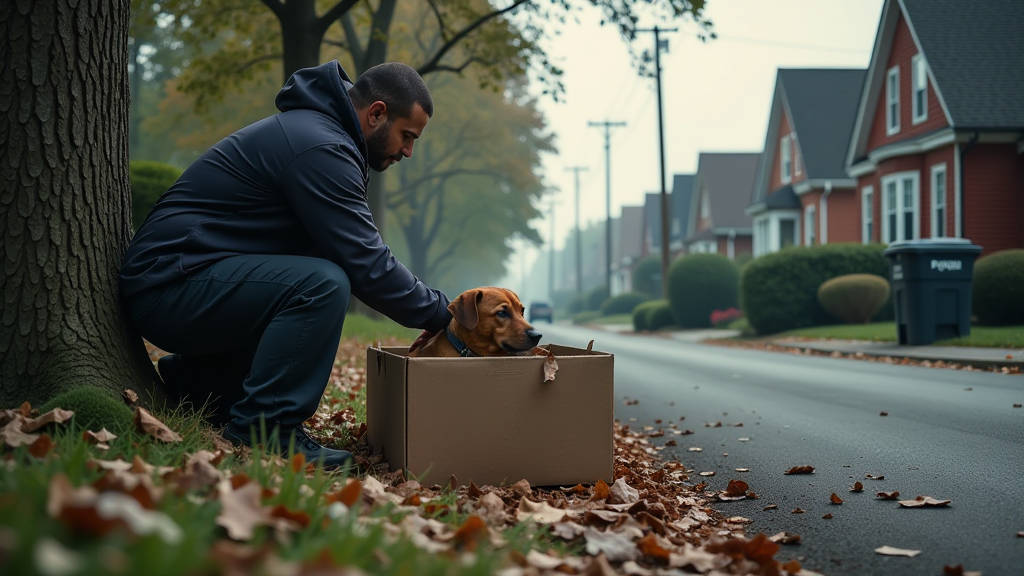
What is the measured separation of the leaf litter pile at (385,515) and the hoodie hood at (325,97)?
1.56 metres

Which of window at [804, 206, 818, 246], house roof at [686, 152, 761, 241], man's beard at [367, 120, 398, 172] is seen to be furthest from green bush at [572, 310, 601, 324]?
man's beard at [367, 120, 398, 172]

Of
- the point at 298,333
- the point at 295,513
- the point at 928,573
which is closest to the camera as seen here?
the point at 295,513

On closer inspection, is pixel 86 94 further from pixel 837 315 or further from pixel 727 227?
pixel 727 227

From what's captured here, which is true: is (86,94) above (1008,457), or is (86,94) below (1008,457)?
above

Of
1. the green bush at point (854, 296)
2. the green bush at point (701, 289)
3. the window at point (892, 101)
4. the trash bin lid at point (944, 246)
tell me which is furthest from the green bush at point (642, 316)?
the trash bin lid at point (944, 246)

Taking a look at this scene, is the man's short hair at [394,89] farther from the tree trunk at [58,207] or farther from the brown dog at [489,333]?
the tree trunk at [58,207]

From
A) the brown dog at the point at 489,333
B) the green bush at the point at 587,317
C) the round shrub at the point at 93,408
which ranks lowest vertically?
the green bush at the point at 587,317

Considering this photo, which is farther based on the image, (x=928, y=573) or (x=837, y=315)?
(x=837, y=315)

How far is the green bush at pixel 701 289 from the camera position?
101 feet

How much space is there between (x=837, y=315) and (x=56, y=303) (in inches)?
847

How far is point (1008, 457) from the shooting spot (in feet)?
16.4

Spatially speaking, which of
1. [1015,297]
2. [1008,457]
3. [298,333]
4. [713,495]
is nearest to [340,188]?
[298,333]

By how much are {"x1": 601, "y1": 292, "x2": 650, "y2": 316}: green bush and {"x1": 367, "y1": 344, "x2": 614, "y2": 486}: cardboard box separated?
46.4m

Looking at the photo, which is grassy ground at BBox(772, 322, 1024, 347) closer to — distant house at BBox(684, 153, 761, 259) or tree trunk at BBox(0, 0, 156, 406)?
tree trunk at BBox(0, 0, 156, 406)
